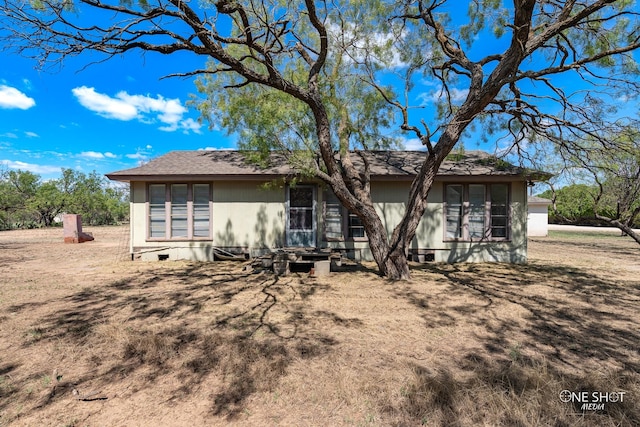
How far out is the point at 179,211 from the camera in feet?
33.0

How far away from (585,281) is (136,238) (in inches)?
486

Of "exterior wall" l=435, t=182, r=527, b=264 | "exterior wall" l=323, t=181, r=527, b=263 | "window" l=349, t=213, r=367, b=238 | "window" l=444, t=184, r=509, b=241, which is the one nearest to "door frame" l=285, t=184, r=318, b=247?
"exterior wall" l=323, t=181, r=527, b=263

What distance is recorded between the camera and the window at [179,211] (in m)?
10.0

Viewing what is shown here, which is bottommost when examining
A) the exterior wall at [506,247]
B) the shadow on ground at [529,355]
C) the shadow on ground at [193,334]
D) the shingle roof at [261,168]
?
the shadow on ground at [529,355]

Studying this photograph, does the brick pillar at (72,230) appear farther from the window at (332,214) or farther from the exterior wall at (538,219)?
the exterior wall at (538,219)

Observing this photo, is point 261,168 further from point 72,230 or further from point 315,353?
point 72,230

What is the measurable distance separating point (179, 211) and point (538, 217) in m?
23.0

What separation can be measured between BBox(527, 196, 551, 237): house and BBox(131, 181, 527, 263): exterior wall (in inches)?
561

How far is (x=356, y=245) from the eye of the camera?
1002 cm

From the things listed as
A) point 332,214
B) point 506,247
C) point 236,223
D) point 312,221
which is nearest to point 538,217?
point 506,247

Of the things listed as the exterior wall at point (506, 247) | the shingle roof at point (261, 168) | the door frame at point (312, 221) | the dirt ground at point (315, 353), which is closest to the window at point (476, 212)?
the exterior wall at point (506, 247)

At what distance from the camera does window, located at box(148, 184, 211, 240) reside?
10.0 meters

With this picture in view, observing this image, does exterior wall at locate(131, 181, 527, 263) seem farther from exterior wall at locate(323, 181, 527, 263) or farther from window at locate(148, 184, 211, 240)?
window at locate(148, 184, 211, 240)

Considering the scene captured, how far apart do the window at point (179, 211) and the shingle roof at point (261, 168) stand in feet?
1.91
